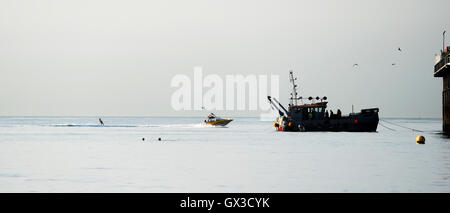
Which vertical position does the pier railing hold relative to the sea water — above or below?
above

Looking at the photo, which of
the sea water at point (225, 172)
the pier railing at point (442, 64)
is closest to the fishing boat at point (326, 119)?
the pier railing at point (442, 64)

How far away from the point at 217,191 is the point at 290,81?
210ft

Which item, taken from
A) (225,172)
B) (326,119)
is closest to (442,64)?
(326,119)

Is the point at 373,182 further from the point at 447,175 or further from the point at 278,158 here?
the point at 278,158

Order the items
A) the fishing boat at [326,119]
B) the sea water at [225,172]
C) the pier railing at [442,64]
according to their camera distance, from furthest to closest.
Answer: the fishing boat at [326,119]
the pier railing at [442,64]
the sea water at [225,172]

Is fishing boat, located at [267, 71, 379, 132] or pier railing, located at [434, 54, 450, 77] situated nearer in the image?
pier railing, located at [434, 54, 450, 77]

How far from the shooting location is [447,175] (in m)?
26.4

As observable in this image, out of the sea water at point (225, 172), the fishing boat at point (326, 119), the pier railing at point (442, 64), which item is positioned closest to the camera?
the sea water at point (225, 172)

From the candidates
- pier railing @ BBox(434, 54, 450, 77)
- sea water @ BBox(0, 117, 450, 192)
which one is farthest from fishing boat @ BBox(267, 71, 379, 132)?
sea water @ BBox(0, 117, 450, 192)

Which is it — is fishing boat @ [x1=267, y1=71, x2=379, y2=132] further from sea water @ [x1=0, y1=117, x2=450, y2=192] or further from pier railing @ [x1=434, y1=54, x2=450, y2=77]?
sea water @ [x1=0, y1=117, x2=450, y2=192]

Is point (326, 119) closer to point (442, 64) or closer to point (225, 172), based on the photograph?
point (442, 64)

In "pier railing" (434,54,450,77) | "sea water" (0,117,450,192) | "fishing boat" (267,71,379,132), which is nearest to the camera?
"sea water" (0,117,450,192)

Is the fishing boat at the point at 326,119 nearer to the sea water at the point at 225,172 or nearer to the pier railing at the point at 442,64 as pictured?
the pier railing at the point at 442,64
